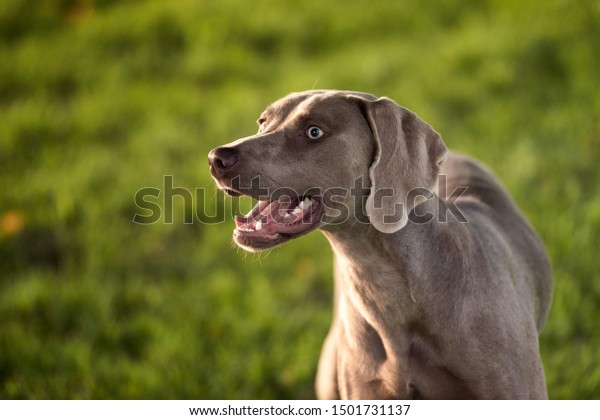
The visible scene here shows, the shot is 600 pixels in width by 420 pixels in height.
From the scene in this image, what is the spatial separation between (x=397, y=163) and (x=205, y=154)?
3.86 metres

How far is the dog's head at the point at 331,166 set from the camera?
2654mm

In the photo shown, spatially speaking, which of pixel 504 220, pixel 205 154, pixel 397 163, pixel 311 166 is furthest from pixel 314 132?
pixel 205 154

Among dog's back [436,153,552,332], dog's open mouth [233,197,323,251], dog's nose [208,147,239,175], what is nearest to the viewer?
dog's nose [208,147,239,175]

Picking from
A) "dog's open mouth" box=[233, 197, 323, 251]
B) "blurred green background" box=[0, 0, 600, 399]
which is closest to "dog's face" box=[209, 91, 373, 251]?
"dog's open mouth" box=[233, 197, 323, 251]

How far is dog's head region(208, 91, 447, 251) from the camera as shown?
2654mm

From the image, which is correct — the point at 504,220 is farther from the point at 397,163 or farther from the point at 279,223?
the point at 279,223

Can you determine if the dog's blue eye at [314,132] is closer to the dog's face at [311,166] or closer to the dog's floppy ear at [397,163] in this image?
the dog's face at [311,166]

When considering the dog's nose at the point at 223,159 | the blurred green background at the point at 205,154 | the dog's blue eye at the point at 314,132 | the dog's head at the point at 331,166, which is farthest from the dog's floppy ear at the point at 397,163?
the blurred green background at the point at 205,154

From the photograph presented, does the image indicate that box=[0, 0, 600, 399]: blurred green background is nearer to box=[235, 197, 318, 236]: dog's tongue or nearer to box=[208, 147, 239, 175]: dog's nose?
box=[235, 197, 318, 236]: dog's tongue

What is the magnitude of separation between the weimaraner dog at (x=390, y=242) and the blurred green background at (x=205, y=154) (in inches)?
23.2

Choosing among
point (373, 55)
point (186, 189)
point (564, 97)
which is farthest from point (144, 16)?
point (564, 97)

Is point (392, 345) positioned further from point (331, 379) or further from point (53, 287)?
point (53, 287)

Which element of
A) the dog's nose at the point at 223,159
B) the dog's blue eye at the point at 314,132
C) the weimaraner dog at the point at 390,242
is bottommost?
the weimaraner dog at the point at 390,242

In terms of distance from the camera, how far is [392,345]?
2.92 metres
